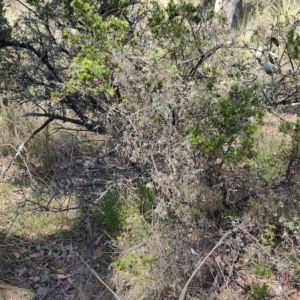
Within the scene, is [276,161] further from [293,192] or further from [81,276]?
[81,276]

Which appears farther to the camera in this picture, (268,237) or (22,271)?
(22,271)

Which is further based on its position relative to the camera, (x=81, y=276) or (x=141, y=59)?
(x=81, y=276)

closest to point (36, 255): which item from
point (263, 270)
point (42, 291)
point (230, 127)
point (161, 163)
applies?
point (42, 291)

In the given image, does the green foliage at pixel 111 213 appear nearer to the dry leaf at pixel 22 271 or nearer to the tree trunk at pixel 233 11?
the dry leaf at pixel 22 271

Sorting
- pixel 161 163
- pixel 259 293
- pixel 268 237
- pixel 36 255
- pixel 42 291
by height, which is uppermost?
pixel 161 163

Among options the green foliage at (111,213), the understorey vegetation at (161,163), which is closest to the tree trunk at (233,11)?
the understorey vegetation at (161,163)

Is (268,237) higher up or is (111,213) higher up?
(268,237)

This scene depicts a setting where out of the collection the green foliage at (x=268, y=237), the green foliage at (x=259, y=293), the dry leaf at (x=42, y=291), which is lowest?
the dry leaf at (x=42, y=291)

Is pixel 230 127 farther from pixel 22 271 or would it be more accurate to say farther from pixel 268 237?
pixel 22 271

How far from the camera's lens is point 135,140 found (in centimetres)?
291

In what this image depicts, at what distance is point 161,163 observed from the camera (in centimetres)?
305

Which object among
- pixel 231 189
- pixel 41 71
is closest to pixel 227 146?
pixel 231 189

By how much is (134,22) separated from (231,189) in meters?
1.54

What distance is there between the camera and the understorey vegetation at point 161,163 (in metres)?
2.88
